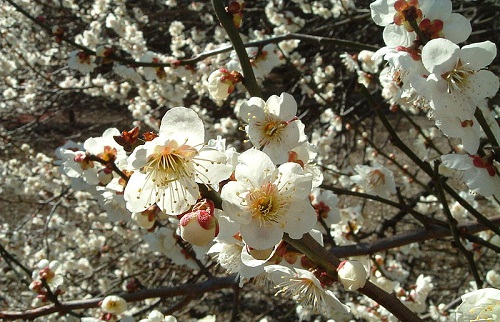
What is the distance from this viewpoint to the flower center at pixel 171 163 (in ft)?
3.11

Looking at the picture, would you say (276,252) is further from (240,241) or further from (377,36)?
(377,36)

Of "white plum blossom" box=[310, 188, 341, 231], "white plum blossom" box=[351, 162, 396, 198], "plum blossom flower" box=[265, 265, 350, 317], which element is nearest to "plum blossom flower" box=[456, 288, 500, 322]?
"plum blossom flower" box=[265, 265, 350, 317]

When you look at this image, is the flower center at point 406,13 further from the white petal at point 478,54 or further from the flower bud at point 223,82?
the flower bud at point 223,82

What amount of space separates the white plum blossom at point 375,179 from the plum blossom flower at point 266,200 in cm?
127

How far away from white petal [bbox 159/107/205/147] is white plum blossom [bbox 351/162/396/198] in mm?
1379

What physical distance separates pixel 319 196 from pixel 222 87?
74 centimetres

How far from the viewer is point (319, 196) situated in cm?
192

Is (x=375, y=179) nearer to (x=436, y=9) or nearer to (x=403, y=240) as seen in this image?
(x=403, y=240)

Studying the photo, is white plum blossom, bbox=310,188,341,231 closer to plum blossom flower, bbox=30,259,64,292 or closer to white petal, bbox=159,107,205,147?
white petal, bbox=159,107,205,147

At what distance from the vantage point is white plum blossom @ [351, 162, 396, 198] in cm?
220

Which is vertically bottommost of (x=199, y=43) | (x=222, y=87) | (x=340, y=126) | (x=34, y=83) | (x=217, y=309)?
(x=217, y=309)

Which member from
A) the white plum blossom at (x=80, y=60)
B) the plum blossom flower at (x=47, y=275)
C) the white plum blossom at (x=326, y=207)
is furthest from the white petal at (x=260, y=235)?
the white plum blossom at (x=80, y=60)

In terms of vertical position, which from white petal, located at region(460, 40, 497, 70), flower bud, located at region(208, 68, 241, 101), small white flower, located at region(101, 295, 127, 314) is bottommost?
small white flower, located at region(101, 295, 127, 314)

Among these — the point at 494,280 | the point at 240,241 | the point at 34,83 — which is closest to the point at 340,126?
the point at 494,280
